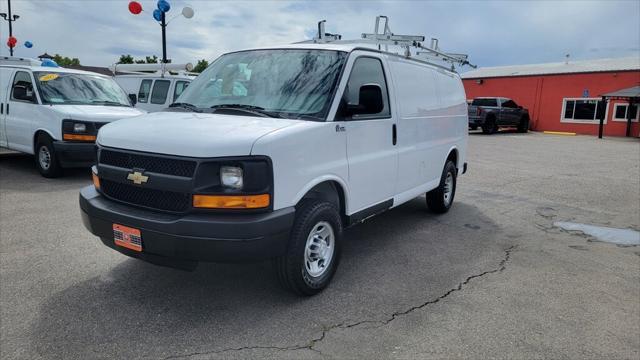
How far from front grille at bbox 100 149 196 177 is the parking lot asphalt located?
3.51ft

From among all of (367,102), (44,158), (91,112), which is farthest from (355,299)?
(44,158)

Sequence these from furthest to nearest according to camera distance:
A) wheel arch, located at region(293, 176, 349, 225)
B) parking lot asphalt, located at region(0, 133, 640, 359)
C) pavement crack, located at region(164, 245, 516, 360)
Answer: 1. wheel arch, located at region(293, 176, 349, 225)
2. parking lot asphalt, located at region(0, 133, 640, 359)
3. pavement crack, located at region(164, 245, 516, 360)

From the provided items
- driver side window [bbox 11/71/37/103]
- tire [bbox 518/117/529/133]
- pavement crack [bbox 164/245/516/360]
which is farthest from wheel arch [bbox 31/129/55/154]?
tire [bbox 518/117/529/133]

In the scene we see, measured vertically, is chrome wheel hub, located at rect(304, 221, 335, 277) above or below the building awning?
below

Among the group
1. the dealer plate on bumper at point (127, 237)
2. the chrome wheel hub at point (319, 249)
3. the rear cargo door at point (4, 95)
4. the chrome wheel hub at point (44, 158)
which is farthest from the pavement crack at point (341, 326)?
the rear cargo door at point (4, 95)

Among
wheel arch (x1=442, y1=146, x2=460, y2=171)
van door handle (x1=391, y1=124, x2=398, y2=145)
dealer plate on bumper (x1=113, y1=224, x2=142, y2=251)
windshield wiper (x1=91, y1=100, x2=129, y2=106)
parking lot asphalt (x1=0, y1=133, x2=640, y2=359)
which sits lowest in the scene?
parking lot asphalt (x1=0, y1=133, x2=640, y2=359)

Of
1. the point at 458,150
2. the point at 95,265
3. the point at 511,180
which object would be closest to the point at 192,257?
the point at 95,265

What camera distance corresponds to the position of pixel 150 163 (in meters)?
3.30

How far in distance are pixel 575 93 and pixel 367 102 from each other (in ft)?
96.3

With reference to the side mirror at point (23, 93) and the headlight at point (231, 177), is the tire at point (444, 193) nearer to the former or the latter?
the headlight at point (231, 177)

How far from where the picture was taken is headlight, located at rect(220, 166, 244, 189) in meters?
3.10

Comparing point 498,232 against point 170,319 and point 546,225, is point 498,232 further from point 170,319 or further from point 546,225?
point 170,319

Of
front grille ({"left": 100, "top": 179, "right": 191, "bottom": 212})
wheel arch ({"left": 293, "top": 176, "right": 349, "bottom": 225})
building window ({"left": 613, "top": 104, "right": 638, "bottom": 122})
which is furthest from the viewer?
building window ({"left": 613, "top": 104, "right": 638, "bottom": 122})

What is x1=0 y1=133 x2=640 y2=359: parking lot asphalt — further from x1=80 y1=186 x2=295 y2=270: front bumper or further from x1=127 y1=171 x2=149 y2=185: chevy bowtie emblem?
x1=127 y1=171 x2=149 y2=185: chevy bowtie emblem
